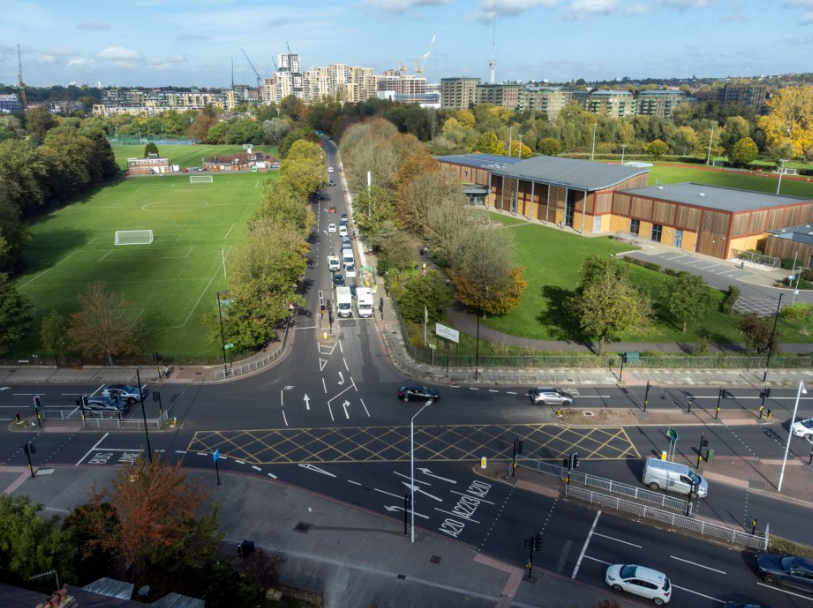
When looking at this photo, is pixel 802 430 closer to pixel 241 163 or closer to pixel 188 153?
pixel 241 163

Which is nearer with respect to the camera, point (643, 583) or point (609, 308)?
point (643, 583)

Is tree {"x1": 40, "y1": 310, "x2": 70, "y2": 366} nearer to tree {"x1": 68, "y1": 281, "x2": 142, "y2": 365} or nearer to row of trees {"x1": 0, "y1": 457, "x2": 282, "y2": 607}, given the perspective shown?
tree {"x1": 68, "y1": 281, "x2": 142, "y2": 365}

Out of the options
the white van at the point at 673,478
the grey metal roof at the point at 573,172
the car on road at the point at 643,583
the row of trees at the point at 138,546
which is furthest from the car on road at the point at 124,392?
the grey metal roof at the point at 573,172

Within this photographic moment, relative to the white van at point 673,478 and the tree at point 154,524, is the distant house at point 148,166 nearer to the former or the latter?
the tree at point 154,524

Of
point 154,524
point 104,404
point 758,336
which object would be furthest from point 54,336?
point 758,336

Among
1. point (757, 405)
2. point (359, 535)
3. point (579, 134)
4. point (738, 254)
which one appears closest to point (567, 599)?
point (359, 535)

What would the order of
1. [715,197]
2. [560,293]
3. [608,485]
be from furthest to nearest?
1. [715,197]
2. [560,293]
3. [608,485]
